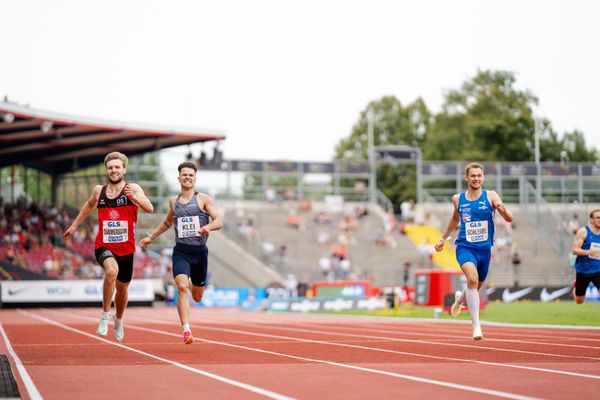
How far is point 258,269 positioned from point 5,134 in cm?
1352

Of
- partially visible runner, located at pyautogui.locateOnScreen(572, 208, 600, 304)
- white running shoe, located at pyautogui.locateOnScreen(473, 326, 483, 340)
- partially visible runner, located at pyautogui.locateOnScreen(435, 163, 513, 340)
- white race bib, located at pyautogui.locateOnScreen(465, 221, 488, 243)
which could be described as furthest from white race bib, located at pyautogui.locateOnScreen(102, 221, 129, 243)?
partially visible runner, located at pyautogui.locateOnScreen(572, 208, 600, 304)

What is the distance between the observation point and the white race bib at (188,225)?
41.4ft

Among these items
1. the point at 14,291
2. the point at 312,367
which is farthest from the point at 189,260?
the point at 14,291

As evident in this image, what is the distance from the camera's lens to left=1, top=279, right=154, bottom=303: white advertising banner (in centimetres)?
4035

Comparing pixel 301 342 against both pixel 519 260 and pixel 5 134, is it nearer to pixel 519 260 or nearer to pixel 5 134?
pixel 5 134

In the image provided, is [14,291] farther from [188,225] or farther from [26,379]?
[26,379]

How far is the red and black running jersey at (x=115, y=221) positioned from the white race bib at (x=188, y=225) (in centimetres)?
61

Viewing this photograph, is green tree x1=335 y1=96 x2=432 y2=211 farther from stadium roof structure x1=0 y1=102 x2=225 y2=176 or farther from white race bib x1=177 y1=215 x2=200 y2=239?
white race bib x1=177 y1=215 x2=200 y2=239

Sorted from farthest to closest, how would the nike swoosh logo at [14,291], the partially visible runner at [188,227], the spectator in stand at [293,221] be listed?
Result: the spectator in stand at [293,221] < the nike swoosh logo at [14,291] < the partially visible runner at [188,227]

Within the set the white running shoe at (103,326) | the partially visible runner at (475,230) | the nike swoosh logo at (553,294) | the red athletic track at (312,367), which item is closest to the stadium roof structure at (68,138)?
the nike swoosh logo at (553,294)

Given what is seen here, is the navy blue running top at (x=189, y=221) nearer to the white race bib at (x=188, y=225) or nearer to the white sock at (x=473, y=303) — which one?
the white race bib at (x=188, y=225)

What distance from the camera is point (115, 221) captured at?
12.3 meters

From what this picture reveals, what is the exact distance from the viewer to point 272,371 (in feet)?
30.5

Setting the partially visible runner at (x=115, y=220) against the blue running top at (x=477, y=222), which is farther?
the blue running top at (x=477, y=222)
